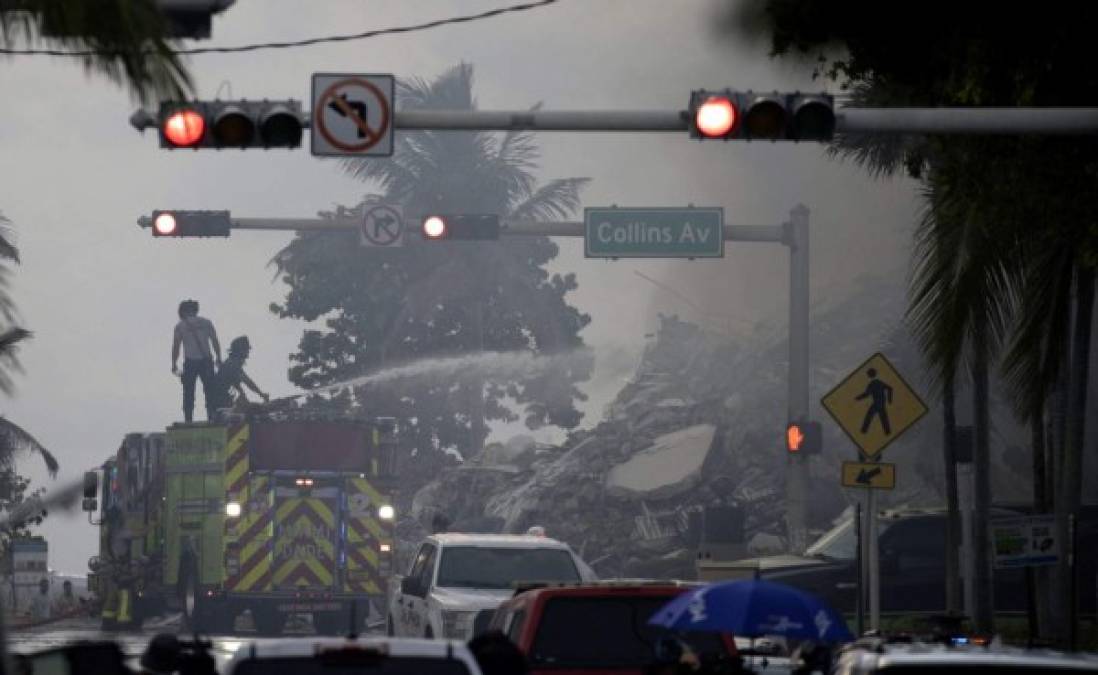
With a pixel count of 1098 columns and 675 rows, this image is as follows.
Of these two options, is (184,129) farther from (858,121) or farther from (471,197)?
(471,197)

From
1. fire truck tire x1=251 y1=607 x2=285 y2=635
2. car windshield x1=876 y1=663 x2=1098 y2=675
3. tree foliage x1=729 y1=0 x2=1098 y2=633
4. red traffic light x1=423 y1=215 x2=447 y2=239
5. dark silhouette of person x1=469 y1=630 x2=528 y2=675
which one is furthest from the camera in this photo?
fire truck tire x1=251 y1=607 x2=285 y2=635

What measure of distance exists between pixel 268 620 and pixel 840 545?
9780mm

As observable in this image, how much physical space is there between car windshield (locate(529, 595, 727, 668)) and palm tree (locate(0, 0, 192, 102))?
4.06m

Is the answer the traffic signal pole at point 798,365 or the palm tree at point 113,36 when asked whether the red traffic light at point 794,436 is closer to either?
the traffic signal pole at point 798,365

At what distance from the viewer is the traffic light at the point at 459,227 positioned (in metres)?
30.6

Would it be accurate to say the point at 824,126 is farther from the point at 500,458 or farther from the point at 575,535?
the point at 500,458

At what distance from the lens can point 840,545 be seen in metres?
29.8

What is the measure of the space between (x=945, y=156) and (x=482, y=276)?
51.0 meters

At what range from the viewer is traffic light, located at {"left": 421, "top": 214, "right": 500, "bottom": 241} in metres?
30.6

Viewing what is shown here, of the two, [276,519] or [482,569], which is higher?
[276,519]

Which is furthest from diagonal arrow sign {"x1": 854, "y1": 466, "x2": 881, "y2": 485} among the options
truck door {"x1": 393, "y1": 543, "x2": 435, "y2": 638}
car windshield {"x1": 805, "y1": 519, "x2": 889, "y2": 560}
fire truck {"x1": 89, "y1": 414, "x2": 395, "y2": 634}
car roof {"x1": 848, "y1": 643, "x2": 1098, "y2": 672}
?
fire truck {"x1": 89, "y1": 414, "x2": 395, "y2": 634}

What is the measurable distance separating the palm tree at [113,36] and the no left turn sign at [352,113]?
4.24 m

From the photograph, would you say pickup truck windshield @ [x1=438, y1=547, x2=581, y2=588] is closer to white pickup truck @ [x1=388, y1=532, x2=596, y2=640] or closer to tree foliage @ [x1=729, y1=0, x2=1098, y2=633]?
white pickup truck @ [x1=388, y1=532, x2=596, y2=640]

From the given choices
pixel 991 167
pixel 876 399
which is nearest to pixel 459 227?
pixel 876 399
